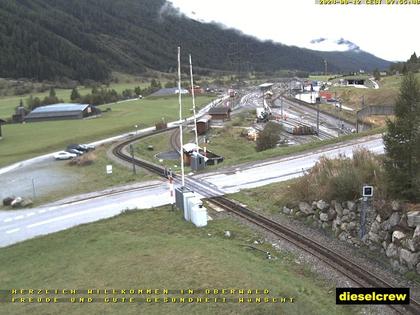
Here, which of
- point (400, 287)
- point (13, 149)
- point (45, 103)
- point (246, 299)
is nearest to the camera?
point (246, 299)

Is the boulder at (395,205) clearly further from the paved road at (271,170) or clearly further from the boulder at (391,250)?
the paved road at (271,170)

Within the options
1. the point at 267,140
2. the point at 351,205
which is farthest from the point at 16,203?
the point at 267,140

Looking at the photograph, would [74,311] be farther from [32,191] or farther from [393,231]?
[32,191]

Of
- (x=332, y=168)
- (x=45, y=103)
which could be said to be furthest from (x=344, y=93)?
(x=332, y=168)

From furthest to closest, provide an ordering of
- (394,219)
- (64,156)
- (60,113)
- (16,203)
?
(60,113), (64,156), (16,203), (394,219)

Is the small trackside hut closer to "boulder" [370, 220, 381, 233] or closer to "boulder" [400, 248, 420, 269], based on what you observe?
"boulder" [370, 220, 381, 233]

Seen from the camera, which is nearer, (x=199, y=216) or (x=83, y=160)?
(x=199, y=216)

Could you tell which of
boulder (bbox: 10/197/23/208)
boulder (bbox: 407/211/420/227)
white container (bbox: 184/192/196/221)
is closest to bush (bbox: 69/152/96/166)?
boulder (bbox: 10/197/23/208)

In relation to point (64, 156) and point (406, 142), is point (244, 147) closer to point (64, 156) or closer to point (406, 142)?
point (64, 156)
